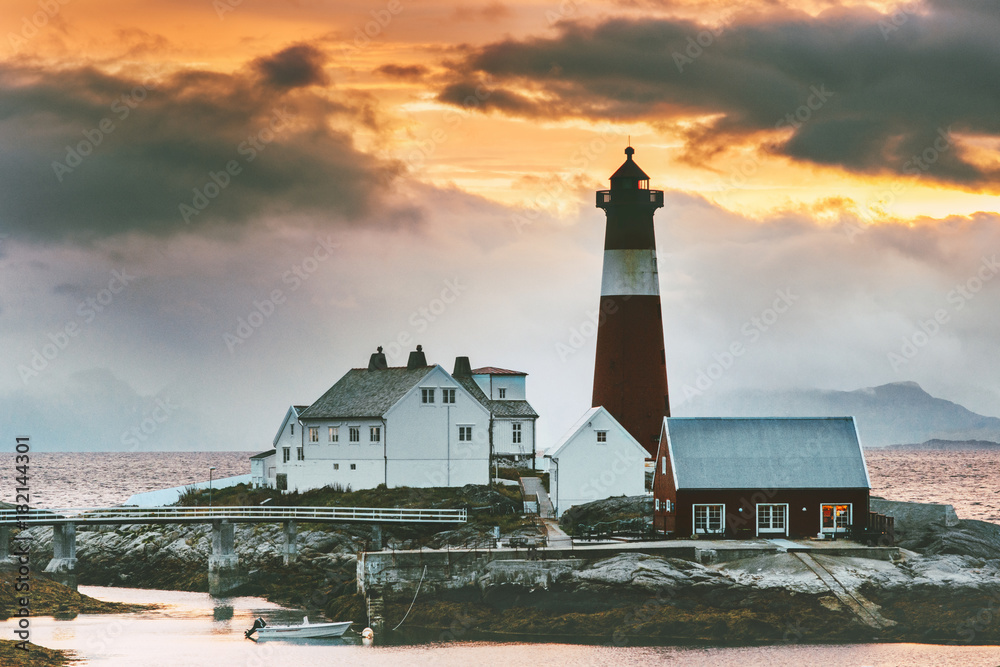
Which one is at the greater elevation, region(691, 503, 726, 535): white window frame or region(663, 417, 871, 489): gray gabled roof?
region(663, 417, 871, 489): gray gabled roof

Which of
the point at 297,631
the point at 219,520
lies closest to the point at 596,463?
the point at 219,520

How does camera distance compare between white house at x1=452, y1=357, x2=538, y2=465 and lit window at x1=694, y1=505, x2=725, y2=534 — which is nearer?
lit window at x1=694, y1=505, x2=725, y2=534

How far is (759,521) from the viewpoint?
50.6 m

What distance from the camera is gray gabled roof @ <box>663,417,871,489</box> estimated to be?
51000 mm

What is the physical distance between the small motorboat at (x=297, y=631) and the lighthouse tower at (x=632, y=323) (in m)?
20.1

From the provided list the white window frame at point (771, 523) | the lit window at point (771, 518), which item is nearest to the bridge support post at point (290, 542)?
the white window frame at point (771, 523)

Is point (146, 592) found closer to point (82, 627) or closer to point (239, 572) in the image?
point (239, 572)

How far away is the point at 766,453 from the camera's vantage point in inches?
2051

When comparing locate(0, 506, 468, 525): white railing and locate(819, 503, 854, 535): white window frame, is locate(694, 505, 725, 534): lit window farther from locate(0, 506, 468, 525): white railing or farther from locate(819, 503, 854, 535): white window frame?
locate(0, 506, 468, 525): white railing

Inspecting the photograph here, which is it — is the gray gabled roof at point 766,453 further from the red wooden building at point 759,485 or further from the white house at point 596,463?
the white house at point 596,463

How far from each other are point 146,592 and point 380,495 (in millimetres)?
11154

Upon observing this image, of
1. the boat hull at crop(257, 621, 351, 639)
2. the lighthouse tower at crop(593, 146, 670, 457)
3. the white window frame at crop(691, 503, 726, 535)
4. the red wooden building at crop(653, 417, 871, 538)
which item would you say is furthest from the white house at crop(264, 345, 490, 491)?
the boat hull at crop(257, 621, 351, 639)

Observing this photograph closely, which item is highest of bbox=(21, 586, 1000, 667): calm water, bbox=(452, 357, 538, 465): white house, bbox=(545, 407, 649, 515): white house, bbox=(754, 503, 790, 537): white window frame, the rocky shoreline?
bbox=(452, 357, 538, 465): white house

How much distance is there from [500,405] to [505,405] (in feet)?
0.94
